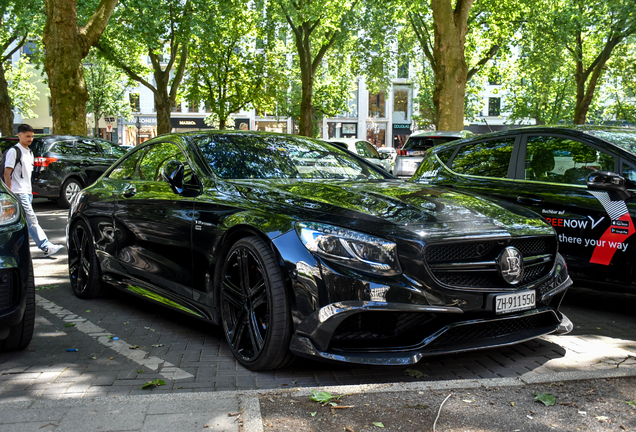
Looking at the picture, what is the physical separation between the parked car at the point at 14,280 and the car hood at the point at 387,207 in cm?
130

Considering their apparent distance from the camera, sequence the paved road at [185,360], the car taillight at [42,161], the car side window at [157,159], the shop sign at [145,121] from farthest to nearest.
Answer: the shop sign at [145,121], the car taillight at [42,161], the car side window at [157,159], the paved road at [185,360]

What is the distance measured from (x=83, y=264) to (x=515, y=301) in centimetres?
409

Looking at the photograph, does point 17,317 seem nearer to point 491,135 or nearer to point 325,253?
point 325,253

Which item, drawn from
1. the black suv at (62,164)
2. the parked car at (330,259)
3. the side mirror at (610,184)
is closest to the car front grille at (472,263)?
the parked car at (330,259)

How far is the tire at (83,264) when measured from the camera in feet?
19.3

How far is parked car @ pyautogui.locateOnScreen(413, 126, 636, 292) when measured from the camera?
199 inches

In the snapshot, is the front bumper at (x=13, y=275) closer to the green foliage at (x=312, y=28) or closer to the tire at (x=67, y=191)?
the tire at (x=67, y=191)

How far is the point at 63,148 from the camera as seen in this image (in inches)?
604

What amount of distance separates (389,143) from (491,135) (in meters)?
55.7

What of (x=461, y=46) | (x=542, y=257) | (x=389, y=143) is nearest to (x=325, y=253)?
(x=542, y=257)

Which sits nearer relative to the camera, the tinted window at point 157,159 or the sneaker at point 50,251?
the tinted window at point 157,159

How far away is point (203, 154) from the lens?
476 centimetres

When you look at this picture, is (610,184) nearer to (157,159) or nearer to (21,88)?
(157,159)

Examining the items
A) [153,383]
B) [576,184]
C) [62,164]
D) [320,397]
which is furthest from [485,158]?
[62,164]
